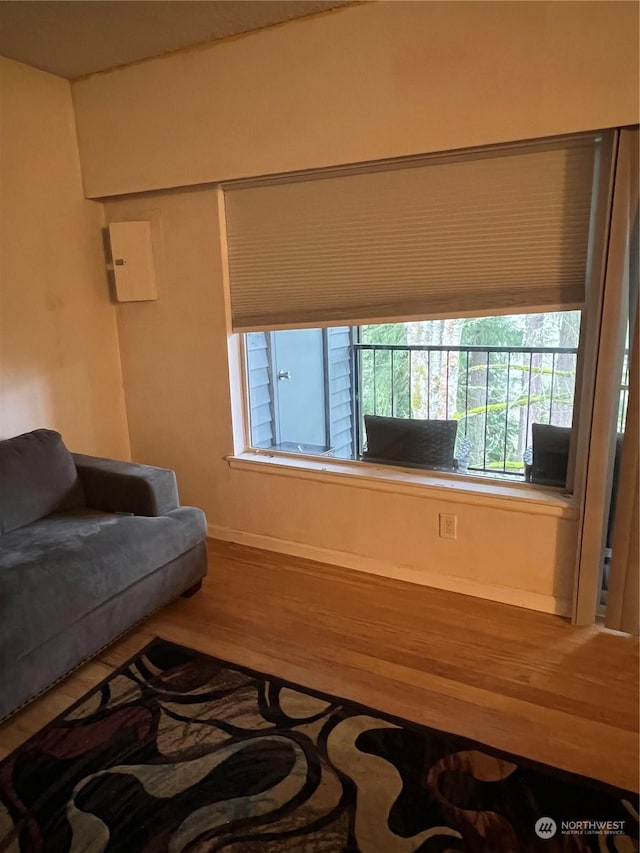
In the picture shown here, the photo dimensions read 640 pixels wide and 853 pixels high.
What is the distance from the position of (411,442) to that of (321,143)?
144 cm

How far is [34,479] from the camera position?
8.79 ft

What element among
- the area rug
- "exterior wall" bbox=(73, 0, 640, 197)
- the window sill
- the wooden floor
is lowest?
the area rug

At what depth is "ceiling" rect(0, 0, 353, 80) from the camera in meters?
2.31

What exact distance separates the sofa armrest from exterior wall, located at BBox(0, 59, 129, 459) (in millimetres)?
505

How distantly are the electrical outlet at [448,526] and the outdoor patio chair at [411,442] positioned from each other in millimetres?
258

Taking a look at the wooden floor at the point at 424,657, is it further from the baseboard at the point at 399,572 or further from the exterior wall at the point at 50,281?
the exterior wall at the point at 50,281

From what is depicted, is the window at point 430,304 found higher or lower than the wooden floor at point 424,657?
higher

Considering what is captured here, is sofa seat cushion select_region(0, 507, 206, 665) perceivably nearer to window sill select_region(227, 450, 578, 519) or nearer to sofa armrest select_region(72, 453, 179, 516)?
sofa armrest select_region(72, 453, 179, 516)

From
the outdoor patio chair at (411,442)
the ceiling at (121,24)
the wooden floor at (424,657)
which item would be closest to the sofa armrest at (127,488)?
the wooden floor at (424,657)

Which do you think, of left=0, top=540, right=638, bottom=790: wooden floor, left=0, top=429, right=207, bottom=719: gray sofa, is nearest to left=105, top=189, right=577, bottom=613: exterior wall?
left=0, top=540, right=638, bottom=790: wooden floor

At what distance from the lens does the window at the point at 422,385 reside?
2.59 meters

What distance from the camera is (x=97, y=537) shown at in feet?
7.88

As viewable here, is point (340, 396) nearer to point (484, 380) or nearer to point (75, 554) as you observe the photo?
point (484, 380)

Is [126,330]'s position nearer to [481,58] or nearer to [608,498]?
[481,58]
